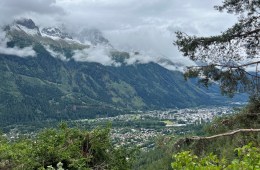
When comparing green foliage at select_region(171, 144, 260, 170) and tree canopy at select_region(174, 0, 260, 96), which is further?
tree canopy at select_region(174, 0, 260, 96)

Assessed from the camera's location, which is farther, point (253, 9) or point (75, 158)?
point (253, 9)

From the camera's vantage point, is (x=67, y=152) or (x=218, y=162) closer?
(x=218, y=162)

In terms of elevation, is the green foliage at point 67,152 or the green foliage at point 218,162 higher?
the green foliage at point 218,162

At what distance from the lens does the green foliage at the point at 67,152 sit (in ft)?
41.7

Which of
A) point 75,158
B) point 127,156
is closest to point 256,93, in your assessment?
point 127,156

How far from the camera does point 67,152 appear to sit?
12.9 m

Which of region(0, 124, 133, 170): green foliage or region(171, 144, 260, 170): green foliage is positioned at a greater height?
region(171, 144, 260, 170): green foliage

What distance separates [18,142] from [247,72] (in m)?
9.68

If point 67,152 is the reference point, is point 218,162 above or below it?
above

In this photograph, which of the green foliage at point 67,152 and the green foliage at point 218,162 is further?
the green foliage at point 67,152

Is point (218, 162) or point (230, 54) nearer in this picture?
point (218, 162)

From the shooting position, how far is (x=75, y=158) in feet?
43.0

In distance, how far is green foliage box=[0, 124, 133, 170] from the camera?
1270cm

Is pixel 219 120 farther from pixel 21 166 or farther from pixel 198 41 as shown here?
pixel 21 166
